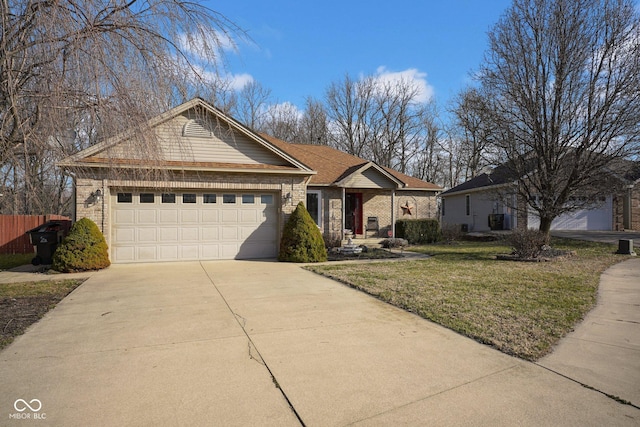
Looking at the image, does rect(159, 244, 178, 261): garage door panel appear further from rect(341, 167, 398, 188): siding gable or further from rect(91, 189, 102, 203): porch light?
rect(341, 167, 398, 188): siding gable

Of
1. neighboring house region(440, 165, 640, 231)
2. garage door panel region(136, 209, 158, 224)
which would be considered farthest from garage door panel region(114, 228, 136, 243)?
neighboring house region(440, 165, 640, 231)

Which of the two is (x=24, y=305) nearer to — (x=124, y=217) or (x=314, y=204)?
(x=124, y=217)

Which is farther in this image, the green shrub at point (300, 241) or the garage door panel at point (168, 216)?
the green shrub at point (300, 241)

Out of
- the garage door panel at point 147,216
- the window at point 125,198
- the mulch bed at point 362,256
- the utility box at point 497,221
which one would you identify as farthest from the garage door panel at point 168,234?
the utility box at point 497,221

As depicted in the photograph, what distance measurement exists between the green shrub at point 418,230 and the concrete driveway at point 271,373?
12.1 m

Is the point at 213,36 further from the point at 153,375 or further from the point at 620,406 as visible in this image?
the point at 620,406

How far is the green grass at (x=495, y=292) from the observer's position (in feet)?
15.8

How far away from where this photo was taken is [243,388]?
3.33 meters

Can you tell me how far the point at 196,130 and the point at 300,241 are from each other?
15.7ft

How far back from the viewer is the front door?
18.8 metres

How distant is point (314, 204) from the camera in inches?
666

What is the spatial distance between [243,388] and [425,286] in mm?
5111

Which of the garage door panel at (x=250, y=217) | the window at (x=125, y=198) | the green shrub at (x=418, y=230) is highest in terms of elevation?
the window at (x=125, y=198)

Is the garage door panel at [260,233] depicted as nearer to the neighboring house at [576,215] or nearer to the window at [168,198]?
the window at [168,198]
